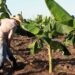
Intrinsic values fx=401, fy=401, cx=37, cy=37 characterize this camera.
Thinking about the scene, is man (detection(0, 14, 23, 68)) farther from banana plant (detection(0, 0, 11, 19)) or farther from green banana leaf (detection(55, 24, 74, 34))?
banana plant (detection(0, 0, 11, 19))

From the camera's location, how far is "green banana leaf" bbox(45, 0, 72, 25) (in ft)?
27.0

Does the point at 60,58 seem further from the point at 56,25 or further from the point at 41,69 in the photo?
the point at 56,25

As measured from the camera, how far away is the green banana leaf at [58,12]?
8.23m

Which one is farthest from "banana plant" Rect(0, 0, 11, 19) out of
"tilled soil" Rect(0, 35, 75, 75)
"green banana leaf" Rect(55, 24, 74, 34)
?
"green banana leaf" Rect(55, 24, 74, 34)

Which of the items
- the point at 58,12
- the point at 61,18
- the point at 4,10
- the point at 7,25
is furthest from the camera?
the point at 4,10

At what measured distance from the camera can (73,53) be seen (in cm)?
1465

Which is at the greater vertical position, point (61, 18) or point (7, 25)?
point (61, 18)

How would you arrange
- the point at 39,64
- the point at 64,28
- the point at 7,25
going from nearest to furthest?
the point at 64,28
the point at 7,25
the point at 39,64

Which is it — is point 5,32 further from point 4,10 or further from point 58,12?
point 4,10

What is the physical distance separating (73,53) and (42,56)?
4.62 ft

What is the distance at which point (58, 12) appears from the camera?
848cm

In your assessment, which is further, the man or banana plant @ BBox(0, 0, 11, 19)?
banana plant @ BBox(0, 0, 11, 19)

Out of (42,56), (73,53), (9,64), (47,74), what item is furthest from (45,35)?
(73,53)

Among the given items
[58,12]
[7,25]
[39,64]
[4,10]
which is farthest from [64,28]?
[4,10]
